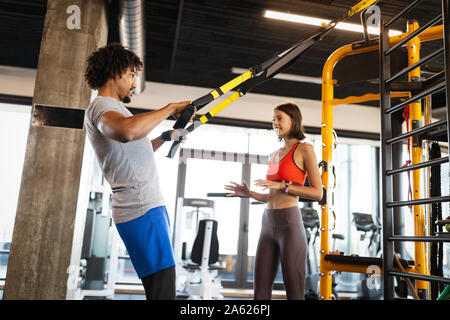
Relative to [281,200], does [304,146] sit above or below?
above

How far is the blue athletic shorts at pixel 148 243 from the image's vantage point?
4.16 feet

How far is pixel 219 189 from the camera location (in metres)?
6.68

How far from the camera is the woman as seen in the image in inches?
71.3

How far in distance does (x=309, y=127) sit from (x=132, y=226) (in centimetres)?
533

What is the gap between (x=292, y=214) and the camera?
6.18ft

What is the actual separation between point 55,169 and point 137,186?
6.53ft

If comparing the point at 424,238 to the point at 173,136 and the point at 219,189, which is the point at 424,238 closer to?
the point at 173,136

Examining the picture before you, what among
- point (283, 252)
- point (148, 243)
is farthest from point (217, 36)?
point (148, 243)

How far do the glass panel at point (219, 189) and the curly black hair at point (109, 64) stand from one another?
16.3 feet

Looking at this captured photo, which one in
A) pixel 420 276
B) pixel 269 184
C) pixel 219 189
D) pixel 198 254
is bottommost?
pixel 198 254

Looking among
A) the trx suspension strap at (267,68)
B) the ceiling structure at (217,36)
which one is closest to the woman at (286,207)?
the trx suspension strap at (267,68)

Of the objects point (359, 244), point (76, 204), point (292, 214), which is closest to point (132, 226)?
point (292, 214)

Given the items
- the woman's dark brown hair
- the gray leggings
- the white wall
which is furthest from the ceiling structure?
the gray leggings

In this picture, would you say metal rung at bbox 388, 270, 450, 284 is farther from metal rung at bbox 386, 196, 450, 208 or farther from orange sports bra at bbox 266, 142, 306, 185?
orange sports bra at bbox 266, 142, 306, 185
